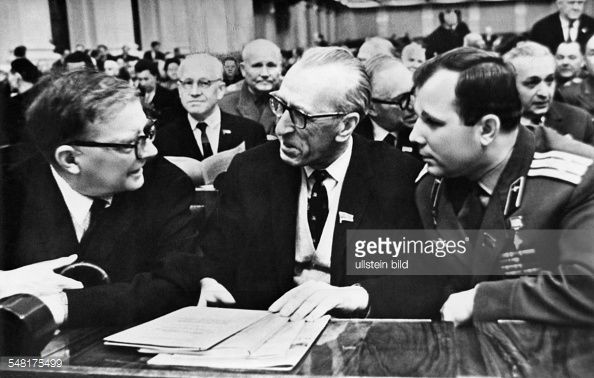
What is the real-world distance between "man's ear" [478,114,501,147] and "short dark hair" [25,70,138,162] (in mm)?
1220

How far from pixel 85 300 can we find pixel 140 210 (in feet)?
1.26

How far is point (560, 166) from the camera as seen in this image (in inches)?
78.3

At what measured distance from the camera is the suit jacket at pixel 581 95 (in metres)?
2.04

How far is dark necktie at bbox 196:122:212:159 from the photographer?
7.72 feet

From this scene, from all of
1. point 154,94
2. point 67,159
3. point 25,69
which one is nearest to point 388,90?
point 154,94

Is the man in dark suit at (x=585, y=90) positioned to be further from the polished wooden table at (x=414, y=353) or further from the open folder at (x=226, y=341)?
the open folder at (x=226, y=341)

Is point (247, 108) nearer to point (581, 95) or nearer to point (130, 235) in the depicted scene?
point (130, 235)

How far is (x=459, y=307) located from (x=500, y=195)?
38 centimetres

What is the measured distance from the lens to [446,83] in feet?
6.66

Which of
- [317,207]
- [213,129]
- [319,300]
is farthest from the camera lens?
[213,129]

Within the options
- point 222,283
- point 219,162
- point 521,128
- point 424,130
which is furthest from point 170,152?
point 521,128

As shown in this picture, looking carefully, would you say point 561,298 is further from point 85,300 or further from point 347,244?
point 85,300

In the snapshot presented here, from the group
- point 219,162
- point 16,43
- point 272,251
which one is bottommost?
point 272,251

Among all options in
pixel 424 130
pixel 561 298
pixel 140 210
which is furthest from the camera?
pixel 140 210
